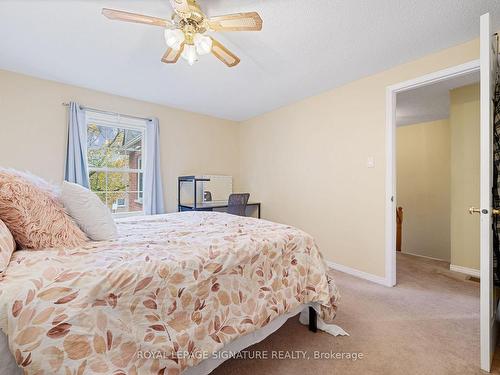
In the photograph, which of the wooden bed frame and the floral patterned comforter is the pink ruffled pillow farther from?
A: the wooden bed frame

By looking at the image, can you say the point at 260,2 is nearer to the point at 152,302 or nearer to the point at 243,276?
the point at 243,276

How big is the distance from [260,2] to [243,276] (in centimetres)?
175

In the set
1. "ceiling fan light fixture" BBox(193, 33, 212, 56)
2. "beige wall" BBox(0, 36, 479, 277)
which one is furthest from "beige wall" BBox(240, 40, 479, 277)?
"ceiling fan light fixture" BBox(193, 33, 212, 56)

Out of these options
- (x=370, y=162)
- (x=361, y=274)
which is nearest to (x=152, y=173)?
(x=370, y=162)

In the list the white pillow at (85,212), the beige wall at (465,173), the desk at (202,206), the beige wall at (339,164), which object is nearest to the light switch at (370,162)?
the beige wall at (339,164)

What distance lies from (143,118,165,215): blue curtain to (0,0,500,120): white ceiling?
24.1 inches

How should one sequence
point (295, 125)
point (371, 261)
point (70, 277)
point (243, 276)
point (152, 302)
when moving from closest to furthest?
point (70, 277), point (152, 302), point (243, 276), point (371, 261), point (295, 125)

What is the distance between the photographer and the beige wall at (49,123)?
8.13 feet

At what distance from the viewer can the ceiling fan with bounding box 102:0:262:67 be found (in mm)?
1374

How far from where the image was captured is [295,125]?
346cm

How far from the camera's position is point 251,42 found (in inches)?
77.0

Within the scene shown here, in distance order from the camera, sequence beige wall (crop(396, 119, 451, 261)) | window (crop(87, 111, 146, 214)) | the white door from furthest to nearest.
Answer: beige wall (crop(396, 119, 451, 261))
window (crop(87, 111, 146, 214))
the white door

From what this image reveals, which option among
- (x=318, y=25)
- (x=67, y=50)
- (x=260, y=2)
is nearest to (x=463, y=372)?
(x=318, y=25)

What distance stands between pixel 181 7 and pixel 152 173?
242 cm
